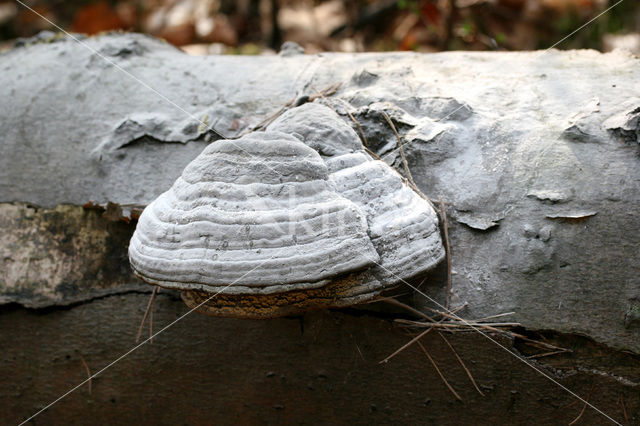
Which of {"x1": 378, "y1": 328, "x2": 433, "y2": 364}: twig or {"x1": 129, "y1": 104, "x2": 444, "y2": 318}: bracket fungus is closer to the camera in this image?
{"x1": 129, "y1": 104, "x2": 444, "y2": 318}: bracket fungus

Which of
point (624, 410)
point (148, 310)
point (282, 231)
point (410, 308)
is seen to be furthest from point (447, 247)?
point (148, 310)

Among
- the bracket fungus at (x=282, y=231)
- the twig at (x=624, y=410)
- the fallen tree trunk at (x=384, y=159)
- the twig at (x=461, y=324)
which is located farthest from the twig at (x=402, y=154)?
the twig at (x=624, y=410)

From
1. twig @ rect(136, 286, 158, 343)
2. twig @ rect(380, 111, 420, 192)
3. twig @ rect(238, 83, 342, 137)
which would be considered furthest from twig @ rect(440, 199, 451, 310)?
twig @ rect(136, 286, 158, 343)

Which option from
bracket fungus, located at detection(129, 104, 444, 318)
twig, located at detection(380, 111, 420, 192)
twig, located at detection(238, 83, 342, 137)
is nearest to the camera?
bracket fungus, located at detection(129, 104, 444, 318)

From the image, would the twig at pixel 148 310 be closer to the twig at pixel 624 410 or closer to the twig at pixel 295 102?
the twig at pixel 295 102

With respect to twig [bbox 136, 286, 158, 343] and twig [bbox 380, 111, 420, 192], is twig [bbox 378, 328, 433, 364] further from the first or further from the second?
twig [bbox 136, 286, 158, 343]

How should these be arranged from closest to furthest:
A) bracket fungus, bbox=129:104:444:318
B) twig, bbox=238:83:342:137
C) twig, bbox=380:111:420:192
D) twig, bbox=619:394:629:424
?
1. bracket fungus, bbox=129:104:444:318
2. twig, bbox=619:394:629:424
3. twig, bbox=380:111:420:192
4. twig, bbox=238:83:342:137
